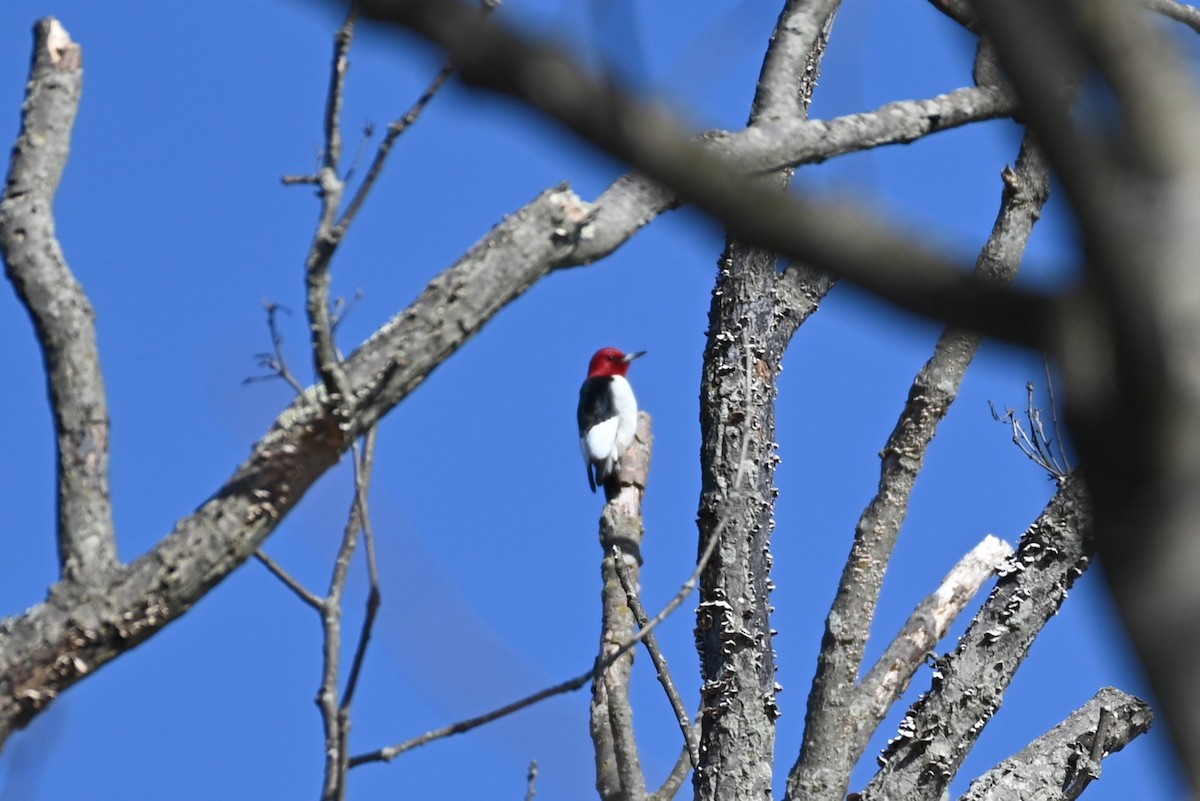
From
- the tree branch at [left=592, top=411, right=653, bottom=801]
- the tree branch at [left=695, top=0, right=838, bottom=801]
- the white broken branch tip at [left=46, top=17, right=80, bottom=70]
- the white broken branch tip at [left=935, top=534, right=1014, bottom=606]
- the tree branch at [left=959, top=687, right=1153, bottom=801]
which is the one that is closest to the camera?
the white broken branch tip at [left=46, top=17, right=80, bottom=70]

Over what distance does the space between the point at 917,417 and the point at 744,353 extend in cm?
67

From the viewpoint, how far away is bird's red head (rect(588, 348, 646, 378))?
11.2 metres

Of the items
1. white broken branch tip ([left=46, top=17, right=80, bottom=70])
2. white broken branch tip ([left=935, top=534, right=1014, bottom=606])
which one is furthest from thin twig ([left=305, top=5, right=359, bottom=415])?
white broken branch tip ([left=935, top=534, right=1014, bottom=606])

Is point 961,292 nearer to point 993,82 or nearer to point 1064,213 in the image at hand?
point 1064,213

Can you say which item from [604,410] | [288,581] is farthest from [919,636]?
[604,410]

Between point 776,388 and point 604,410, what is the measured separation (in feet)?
17.8

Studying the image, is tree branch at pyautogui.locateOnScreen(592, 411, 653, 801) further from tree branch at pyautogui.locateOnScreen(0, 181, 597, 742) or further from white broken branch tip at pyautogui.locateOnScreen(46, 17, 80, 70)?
white broken branch tip at pyautogui.locateOnScreen(46, 17, 80, 70)

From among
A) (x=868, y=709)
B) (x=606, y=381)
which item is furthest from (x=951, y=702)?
(x=606, y=381)

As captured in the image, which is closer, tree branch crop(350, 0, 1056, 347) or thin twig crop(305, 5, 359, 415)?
tree branch crop(350, 0, 1056, 347)

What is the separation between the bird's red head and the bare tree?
16.5ft

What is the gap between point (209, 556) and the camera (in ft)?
7.03

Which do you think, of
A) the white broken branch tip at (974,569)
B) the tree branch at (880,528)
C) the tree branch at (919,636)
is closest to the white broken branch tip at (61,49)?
the tree branch at (880,528)

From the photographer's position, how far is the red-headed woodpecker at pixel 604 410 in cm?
879

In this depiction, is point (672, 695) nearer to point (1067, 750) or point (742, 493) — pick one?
point (742, 493)
